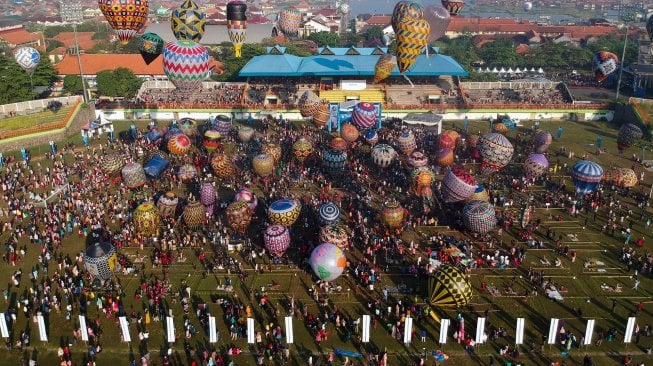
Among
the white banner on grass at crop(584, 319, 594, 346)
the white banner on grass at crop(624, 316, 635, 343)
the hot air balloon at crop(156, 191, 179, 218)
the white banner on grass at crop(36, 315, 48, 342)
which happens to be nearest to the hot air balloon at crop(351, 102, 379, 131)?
the hot air balloon at crop(156, 191, 179, 218)

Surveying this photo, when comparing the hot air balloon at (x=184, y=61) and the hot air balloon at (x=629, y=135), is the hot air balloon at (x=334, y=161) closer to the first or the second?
the hot air balloon at (x=184, y=61)

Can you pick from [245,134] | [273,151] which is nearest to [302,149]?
[273,151]

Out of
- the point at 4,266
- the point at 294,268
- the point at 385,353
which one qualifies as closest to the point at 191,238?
the point at 294,268

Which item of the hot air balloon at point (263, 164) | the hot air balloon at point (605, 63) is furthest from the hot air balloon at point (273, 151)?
the hot air balloon at point (605, 63)

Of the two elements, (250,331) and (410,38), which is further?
(410,38)

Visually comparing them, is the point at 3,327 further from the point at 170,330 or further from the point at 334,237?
the point at 334,237

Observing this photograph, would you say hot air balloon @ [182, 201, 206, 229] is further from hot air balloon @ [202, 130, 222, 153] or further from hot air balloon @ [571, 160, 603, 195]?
hot air balloon @ [571, 160, 603, 195]

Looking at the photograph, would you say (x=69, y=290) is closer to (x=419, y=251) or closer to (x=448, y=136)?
(x=419, y=251)
